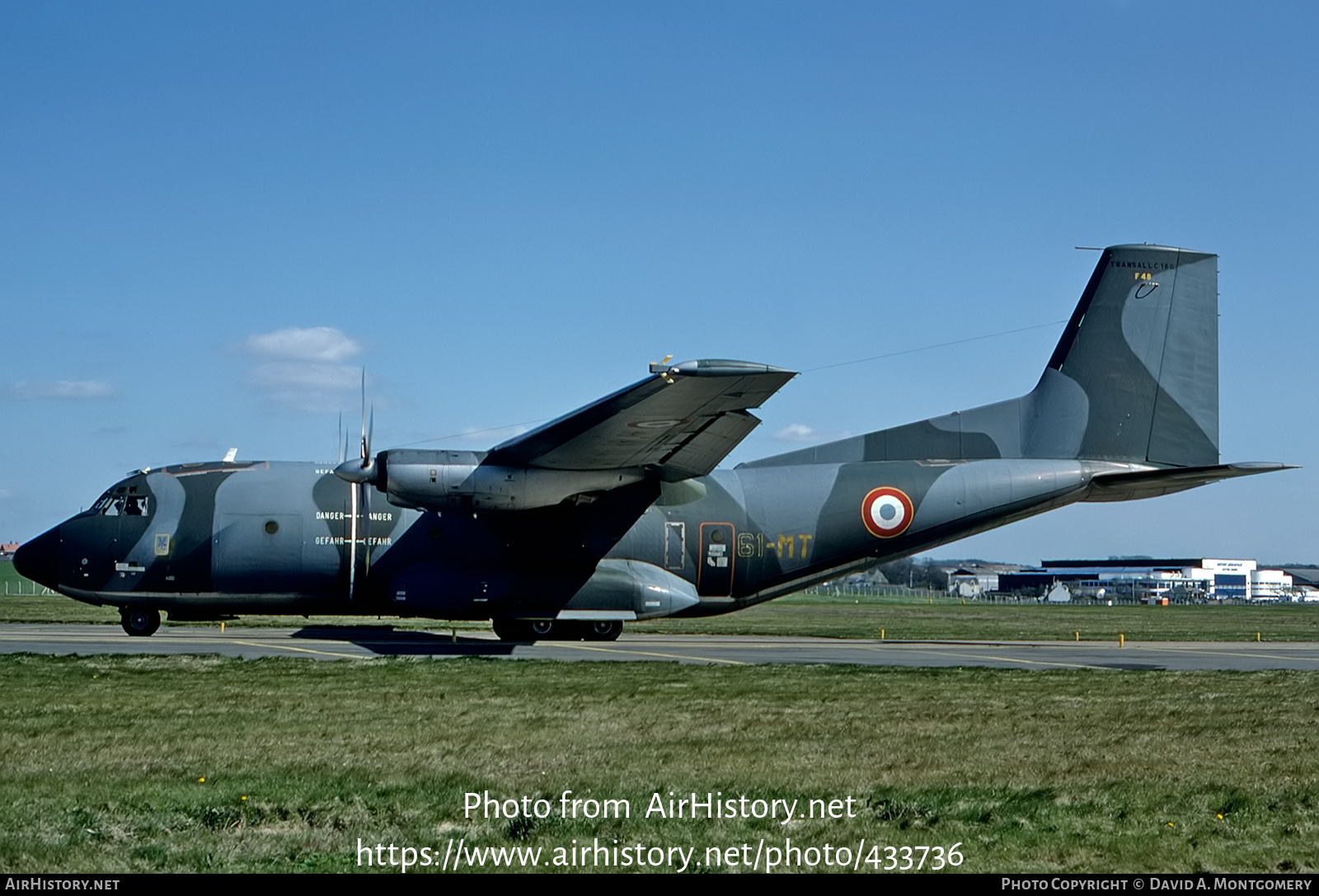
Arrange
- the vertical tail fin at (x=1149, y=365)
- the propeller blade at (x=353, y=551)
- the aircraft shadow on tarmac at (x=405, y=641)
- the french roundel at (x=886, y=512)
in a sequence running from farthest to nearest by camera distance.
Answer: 1. the vertical tail fin at (x=1149, y=365)
2. the french roundel at (x=886, y=512)
3. the propeller blade at (x=353, y=551)
4. the aircraft shadow on tarmac at (x=405, y=641)

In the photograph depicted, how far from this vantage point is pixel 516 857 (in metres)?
7.07

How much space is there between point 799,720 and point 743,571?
37.0ft

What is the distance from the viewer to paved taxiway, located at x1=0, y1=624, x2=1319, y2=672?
70.7 feet

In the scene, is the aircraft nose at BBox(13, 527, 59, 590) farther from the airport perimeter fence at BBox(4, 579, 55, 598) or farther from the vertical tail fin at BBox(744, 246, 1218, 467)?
the airport perimeter fence at BBox(4, 579, 55, 598)

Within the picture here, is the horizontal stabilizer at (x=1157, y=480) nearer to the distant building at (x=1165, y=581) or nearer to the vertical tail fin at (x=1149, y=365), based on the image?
the vertical tail fin at (x=1149, y=365)

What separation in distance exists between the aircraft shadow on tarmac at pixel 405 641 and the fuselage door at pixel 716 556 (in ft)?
13.8

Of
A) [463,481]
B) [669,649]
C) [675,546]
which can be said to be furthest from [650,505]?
[463,481]

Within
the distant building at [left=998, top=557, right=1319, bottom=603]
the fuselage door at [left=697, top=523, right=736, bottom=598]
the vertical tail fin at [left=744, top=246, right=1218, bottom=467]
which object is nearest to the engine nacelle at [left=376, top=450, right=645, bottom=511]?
the fuselage door at [left=697, top=523, right=736, bottom=598]

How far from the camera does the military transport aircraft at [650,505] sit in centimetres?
2311

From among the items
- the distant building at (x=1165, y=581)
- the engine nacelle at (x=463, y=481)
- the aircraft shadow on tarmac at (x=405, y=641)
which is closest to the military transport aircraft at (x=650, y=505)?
the engine nacelle at (x=463, y=481)

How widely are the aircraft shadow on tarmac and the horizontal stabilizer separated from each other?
13.0 metres

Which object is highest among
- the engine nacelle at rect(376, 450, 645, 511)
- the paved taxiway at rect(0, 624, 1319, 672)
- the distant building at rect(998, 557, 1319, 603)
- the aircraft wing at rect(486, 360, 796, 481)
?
the aircraft wing at rect(486, 360, 796, 481)

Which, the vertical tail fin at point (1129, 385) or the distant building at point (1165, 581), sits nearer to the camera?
the vertical tail fin at point (1129, 385)
